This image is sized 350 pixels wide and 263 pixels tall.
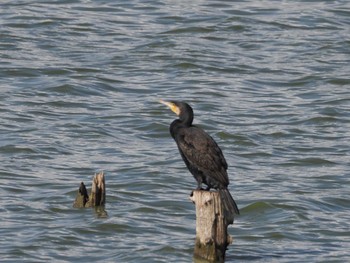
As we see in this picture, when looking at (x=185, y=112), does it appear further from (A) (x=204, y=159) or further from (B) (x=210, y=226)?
(B) (x=210, y=226)

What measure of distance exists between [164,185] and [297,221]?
200 centimetres

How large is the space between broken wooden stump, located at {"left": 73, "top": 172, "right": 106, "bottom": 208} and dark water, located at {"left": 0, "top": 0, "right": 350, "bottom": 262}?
4.4 inches

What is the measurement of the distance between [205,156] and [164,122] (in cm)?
648

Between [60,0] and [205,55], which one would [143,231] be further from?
[60,0]

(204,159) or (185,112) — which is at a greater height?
(185,112)

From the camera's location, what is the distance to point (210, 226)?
10.6 metres

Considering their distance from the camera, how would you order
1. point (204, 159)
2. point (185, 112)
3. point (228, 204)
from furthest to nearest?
1. point (185, 112)
2. point (204, 159)
3. point (228, 204)

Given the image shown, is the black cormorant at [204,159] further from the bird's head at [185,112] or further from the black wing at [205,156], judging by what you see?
the bird's head at [185,112]

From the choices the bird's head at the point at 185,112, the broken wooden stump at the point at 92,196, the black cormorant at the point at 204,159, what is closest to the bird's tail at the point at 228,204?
the black cormorant at the point at 204,159

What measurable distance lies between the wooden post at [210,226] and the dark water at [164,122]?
2.72 ft

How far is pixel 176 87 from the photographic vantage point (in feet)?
64.1

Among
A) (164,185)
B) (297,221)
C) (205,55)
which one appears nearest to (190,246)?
(297,221)

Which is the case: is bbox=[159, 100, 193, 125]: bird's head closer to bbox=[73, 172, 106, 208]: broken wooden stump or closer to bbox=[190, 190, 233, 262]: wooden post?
bbox=[190, 190, 233, 262]: wooden post

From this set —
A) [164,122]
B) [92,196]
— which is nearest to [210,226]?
[92,196]
